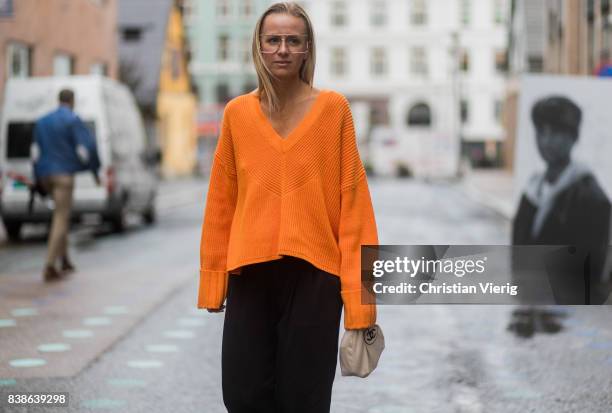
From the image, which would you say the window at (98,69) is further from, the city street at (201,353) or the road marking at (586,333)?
the road marking at (586,333)

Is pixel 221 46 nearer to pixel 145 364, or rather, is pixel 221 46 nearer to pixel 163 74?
pixel 163 74

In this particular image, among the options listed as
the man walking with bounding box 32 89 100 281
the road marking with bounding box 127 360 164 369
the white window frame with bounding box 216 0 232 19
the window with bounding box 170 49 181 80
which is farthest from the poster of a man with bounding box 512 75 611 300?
the white window frame with bounding box 216 0 232 19

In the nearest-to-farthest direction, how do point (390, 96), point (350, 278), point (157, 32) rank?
1. point (350, 278)
2. point (157, 32)
3. point (390, 96)

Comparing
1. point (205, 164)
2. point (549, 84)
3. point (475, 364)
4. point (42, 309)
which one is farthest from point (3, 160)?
point (205, 164)

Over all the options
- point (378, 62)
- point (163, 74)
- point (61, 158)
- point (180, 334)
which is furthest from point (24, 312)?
point (378, 62)

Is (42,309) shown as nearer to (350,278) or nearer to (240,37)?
(350,278)

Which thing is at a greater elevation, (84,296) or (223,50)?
(223,50)

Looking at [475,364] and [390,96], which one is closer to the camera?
[475,364]

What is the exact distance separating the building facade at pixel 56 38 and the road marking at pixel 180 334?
1422cm

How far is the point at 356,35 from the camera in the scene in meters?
77.4

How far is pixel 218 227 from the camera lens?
3277mm

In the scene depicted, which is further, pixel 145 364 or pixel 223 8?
pixel 223 8

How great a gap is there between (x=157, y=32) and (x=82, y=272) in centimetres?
4140

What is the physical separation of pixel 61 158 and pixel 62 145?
5.1 inches
